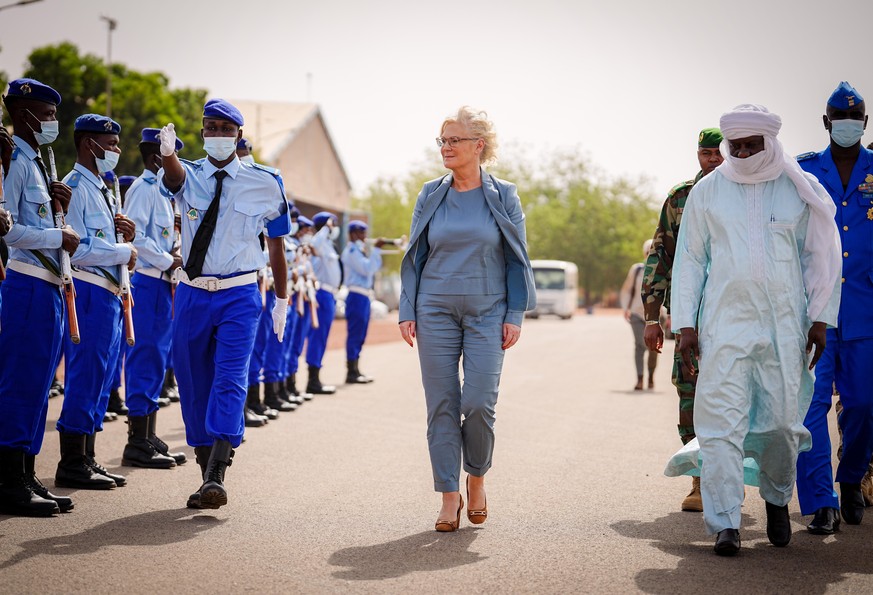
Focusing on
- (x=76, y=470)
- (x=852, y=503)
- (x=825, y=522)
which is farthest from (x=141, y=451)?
(x=852, y=503)

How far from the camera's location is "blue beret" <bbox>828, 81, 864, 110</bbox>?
6996mm

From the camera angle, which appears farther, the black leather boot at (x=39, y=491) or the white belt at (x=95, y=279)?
the white belt at (x=95, y=279)

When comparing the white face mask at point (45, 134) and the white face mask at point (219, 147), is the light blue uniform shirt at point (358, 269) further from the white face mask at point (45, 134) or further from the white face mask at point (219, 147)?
the white face mask at point (45, 134)

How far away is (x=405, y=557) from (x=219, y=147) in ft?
9.38

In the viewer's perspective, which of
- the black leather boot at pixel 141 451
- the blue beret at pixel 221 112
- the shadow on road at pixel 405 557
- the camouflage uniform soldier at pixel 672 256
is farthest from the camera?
the black leather boot at pixel 141 451

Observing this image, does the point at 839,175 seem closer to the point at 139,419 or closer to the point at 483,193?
the point at 483,193

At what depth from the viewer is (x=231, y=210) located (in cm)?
699

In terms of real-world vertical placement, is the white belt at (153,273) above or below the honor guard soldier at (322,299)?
above

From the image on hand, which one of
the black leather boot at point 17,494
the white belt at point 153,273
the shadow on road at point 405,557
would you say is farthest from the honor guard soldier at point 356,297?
the shadow on road at point 405,557

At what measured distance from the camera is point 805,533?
6.40m

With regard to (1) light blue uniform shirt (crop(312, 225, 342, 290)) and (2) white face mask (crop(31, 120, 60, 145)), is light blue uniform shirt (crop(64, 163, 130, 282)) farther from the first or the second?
(1) light blue uniform shirt (crop(312, 225, 342, 290))

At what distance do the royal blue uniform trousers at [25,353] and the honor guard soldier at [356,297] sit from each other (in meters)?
9.75

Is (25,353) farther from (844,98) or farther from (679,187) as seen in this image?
(844,98)

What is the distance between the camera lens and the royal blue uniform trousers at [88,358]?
746 centimetres
